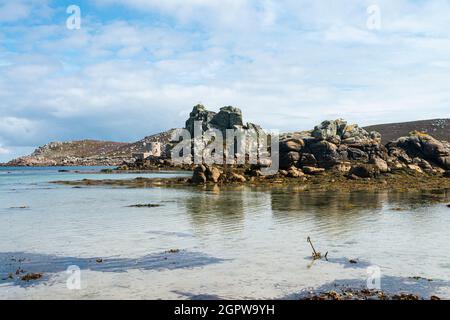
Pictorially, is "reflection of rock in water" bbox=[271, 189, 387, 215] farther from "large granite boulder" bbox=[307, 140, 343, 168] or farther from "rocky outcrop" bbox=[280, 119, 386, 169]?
"rocky outcrop" bbox=[280, 119, 386, 169]

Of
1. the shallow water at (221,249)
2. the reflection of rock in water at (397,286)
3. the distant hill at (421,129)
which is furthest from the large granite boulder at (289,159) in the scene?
the distant hill at (421,129)

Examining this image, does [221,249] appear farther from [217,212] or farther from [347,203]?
[347,203]

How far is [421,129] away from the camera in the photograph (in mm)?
179875

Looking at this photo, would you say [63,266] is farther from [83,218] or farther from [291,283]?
[83,218]

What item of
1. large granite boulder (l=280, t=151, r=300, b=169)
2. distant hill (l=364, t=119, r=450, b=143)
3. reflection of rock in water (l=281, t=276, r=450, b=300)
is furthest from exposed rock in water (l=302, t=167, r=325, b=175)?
distant hill (l=364, t=119, r=450, b=143)

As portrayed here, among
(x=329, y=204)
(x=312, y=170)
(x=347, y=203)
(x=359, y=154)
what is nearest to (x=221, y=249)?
(x=329, y=204)

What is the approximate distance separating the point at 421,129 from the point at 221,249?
179302 mm

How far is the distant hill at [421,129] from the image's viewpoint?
16825cm

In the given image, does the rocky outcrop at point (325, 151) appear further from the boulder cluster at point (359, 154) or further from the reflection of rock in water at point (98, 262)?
the reflection of rock in water at point (98, 262)

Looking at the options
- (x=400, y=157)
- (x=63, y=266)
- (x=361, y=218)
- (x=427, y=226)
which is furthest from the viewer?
(x=400, y=157)

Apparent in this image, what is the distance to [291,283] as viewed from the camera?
16.4 metres

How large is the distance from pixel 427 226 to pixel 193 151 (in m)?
151
